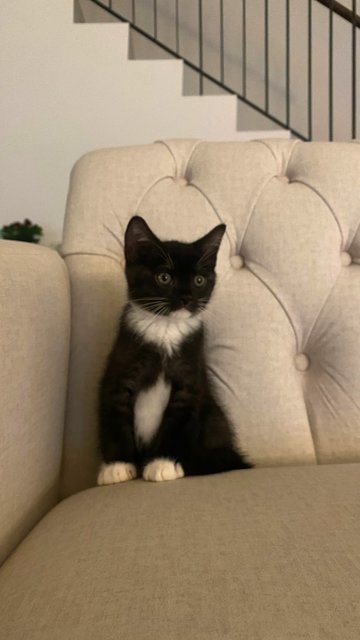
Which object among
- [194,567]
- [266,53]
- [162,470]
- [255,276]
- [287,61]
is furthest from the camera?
[266,53]

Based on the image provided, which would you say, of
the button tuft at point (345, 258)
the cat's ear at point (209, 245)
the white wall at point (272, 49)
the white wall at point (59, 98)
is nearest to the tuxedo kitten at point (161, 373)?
the cat's ear at point (209, 245)

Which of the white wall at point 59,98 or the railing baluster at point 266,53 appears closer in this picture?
the white wall at point 59,98

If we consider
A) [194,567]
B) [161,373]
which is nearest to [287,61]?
[161,373]

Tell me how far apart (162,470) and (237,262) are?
435 mm

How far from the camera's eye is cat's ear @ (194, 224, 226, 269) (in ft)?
3.04

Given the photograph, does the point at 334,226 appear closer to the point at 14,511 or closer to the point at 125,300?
the point at 125,300

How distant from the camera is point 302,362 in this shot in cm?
104

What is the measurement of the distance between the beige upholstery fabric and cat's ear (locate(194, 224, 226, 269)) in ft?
0.78

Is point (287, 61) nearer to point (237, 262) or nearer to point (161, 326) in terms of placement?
point (237, 262)

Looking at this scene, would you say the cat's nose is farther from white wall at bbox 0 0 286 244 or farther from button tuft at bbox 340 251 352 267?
white wall at bbox 0 0 286 244

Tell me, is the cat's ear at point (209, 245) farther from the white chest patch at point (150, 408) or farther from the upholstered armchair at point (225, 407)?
the white chest patch at point (150, 408)

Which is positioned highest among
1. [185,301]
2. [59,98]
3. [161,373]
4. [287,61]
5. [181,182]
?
[287,61]

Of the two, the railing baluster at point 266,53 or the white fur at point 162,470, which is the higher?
the railing baluster at point 266,53

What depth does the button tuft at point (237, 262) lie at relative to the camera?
1.06 metres
